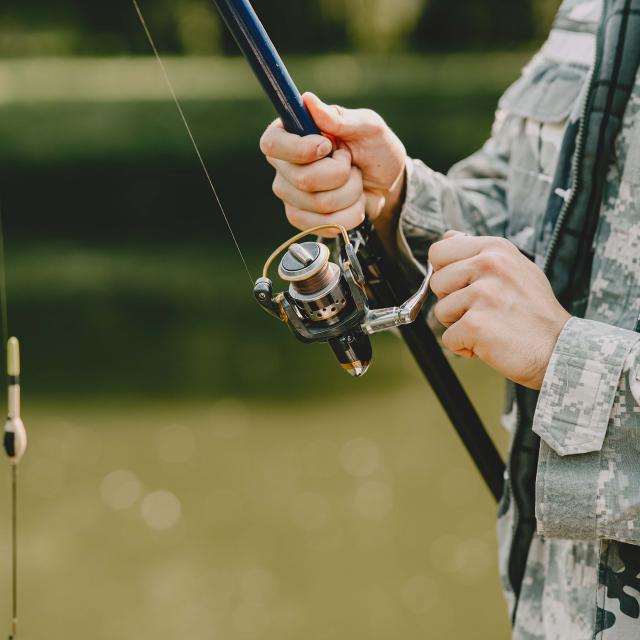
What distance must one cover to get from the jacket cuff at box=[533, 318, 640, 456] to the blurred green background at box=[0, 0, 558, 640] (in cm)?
256

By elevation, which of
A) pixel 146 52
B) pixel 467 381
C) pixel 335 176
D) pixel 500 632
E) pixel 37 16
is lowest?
pixel 146 52

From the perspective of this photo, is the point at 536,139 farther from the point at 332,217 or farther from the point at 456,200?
the point at 332,217

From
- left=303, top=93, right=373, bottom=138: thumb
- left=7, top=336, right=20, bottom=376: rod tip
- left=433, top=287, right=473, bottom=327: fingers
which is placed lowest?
left=7, top=336, right=20, bottom=376: rod tip

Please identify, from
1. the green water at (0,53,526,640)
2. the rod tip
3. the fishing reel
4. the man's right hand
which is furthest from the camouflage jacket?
the green water at (0,53,526,640)

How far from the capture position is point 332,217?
1.39 m

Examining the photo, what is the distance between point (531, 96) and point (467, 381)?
4019 mm

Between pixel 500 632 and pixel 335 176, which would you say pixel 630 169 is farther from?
pixel 500 632

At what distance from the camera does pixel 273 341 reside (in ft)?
21.4

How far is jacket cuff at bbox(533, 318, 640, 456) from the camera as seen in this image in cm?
116

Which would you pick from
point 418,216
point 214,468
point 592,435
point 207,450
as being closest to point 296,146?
point 418,216

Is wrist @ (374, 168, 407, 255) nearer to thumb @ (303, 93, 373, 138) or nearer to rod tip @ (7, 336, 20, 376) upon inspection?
thumb @ (303, 93, 373, 138)

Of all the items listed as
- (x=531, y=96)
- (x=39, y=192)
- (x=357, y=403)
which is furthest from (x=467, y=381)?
(x=39, y=192)

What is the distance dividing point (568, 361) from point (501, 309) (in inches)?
4.0

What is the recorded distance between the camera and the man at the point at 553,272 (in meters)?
1.17
